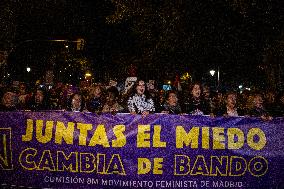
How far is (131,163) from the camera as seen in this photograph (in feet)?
22.3

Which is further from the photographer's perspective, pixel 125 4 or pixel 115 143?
pixel 125 4

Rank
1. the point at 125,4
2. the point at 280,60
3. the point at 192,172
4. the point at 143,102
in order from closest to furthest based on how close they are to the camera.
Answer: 1. the point at 192,172
2. the point at 143,102
3. the point at 280,60
4. the point at 125,4

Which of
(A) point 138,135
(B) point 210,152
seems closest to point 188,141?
(B) point 210,152

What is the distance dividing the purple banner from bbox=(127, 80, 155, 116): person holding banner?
682mm

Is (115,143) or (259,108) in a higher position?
(259,108)

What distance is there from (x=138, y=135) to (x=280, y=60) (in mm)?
11299

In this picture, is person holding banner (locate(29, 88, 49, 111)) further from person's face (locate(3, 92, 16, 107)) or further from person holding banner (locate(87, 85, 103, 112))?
person holding banner (locate(87, 85, 103, 112))

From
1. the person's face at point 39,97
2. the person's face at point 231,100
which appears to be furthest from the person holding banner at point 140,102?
the person's face at point 39,97

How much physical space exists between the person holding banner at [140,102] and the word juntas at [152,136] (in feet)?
2.47

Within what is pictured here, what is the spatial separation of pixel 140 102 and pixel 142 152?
1132mm

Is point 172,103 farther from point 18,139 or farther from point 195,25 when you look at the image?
point 195,25

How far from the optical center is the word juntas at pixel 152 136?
22.4ft

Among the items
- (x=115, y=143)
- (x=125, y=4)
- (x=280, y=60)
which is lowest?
(x=115, y=143)

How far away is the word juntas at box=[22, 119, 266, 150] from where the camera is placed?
6.84 meters
